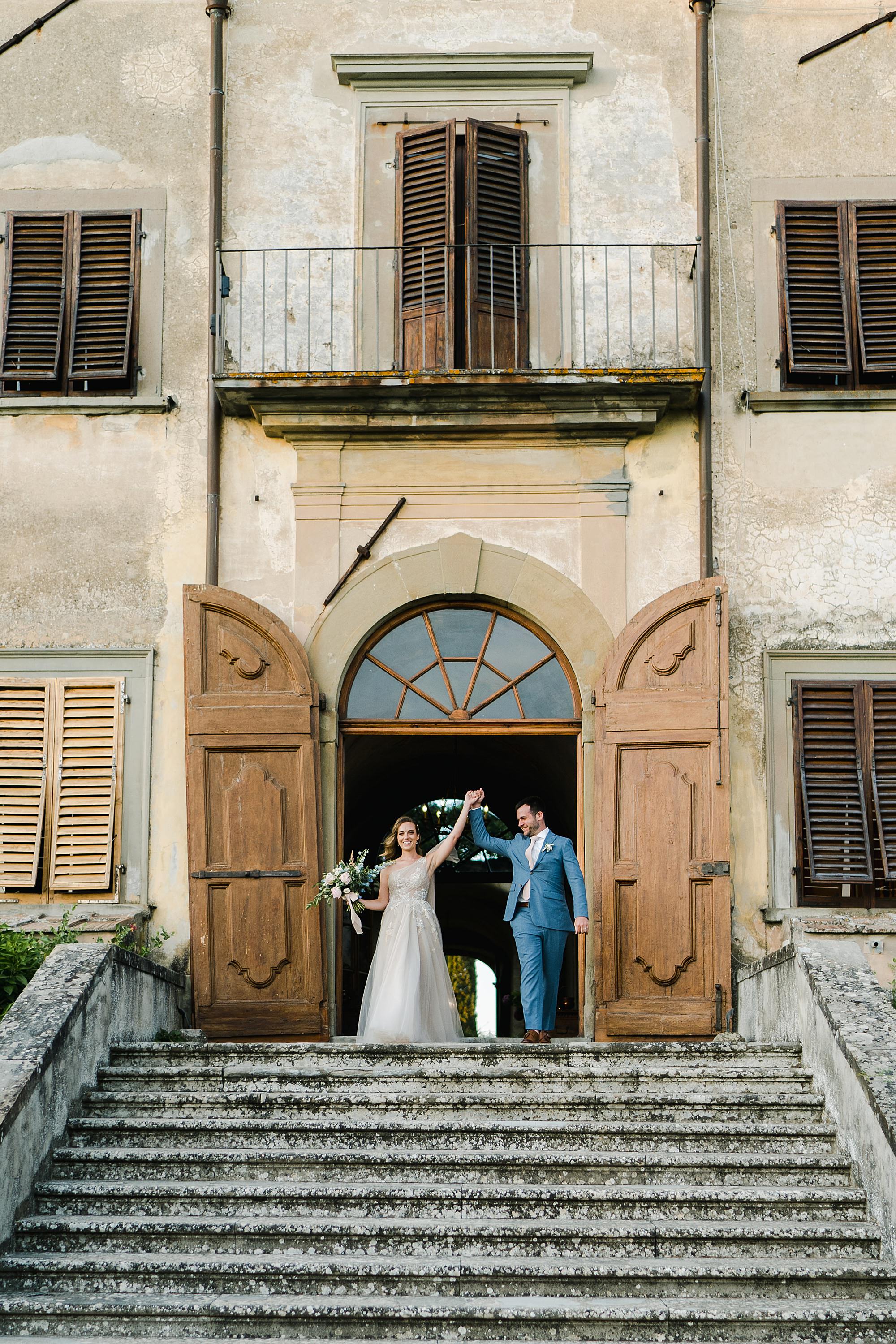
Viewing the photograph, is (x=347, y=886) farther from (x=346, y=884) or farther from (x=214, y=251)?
(x=214, y=251)

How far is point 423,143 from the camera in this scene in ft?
35.9

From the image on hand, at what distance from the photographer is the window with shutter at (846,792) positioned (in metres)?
9.98

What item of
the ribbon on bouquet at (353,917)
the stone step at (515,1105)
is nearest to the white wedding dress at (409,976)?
the ribbon on bouquet at (353,917)

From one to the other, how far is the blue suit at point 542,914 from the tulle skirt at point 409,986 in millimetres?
565

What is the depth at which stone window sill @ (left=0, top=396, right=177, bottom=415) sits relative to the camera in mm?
10703

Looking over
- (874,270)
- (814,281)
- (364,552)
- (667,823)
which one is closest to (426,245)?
(364,552)

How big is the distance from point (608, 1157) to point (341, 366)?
5745mm

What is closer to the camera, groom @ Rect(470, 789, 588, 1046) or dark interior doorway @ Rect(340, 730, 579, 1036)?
groom @ Rect(470, 789, 588, 1046)

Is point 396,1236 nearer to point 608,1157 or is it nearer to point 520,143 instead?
point 608,1157

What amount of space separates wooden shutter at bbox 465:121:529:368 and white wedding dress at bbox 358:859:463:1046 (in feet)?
11.4

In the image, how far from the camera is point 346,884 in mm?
9523

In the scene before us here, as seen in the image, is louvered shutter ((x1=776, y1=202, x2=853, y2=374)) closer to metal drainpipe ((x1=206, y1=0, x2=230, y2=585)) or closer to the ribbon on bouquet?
metal drainpipe ((x1=206, y1=0, x2=230, y2=585))

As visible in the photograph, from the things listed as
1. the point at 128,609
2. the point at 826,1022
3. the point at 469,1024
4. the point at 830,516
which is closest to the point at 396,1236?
the point at 826,1022

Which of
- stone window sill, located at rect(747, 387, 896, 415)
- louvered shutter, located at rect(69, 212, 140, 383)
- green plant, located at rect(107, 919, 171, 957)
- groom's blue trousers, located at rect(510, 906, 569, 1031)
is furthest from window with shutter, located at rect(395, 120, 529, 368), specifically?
green plant, located at rect(107, 919, 171, 957)
